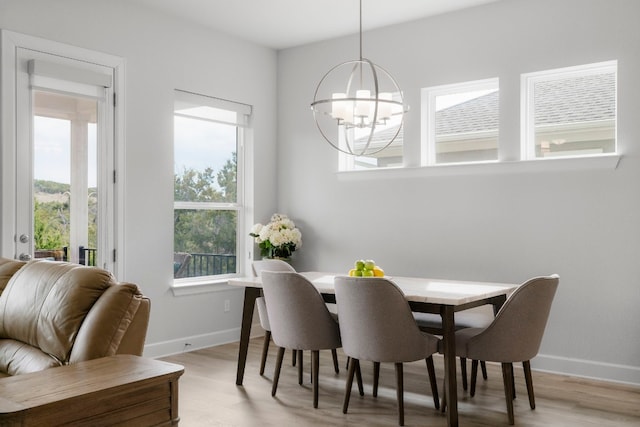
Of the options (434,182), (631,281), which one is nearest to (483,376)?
(631,281)

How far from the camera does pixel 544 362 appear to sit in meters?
4.51

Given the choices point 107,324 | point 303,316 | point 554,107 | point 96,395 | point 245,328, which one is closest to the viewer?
point 96,395

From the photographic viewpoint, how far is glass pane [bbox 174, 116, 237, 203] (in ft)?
17.3

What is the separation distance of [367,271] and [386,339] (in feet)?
1.74

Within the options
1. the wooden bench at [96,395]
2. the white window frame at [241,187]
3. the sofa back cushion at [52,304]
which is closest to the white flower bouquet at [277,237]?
the white window frame at [241,187]

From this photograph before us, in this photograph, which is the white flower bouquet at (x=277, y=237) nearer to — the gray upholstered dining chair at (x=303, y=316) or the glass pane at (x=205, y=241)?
the glass pane at (x=205, y=241)

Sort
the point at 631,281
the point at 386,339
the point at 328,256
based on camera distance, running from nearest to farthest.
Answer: the point at 386,339
the point at 631,281
the point at 328,256

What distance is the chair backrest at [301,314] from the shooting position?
363 centimetres

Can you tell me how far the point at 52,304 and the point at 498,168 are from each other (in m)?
3.36

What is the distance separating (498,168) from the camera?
4676 mm

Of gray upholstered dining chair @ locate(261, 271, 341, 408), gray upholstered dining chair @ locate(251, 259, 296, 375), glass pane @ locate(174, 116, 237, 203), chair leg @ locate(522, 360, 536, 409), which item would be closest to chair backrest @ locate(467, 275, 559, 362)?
chair leg @ locate(522, 360, 536, 409)

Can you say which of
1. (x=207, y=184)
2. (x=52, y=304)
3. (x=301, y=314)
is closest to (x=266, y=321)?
(x=301, y=314)

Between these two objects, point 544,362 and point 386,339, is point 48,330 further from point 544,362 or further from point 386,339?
point 544,362

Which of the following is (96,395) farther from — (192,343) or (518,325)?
(192,343)
